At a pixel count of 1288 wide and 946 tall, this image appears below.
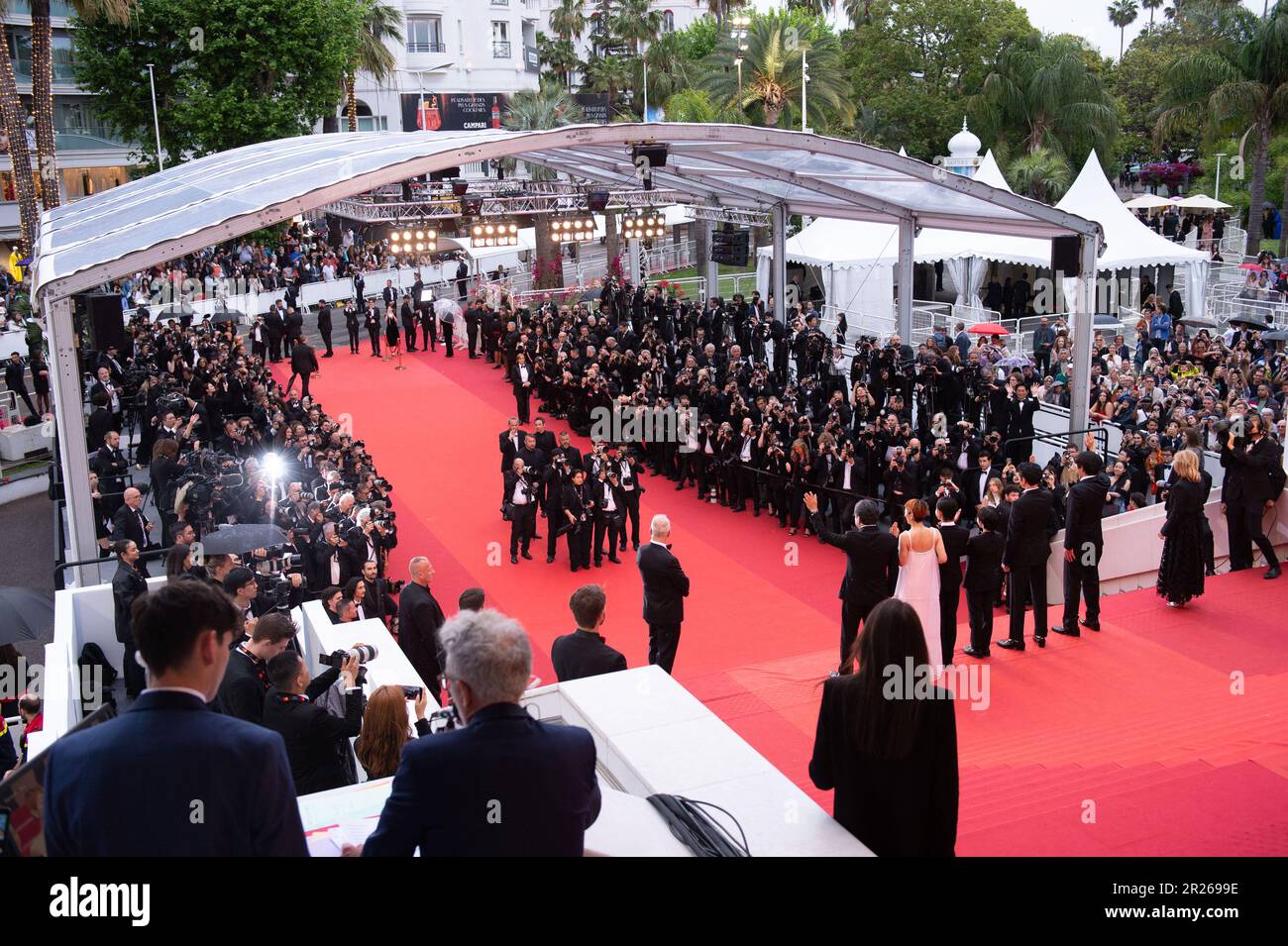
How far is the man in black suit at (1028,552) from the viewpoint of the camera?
1004 cm

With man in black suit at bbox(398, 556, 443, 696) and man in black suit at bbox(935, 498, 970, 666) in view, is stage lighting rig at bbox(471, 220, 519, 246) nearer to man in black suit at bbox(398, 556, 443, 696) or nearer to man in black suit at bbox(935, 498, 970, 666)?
man in black suit at bbox(398, 556, 443, 696)

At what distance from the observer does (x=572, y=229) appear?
27.5 meters

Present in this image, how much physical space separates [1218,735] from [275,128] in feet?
114

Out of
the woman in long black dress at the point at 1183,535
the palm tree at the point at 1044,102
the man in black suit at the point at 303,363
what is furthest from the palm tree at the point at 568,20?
the woman in long black dress at the point at 1183,535

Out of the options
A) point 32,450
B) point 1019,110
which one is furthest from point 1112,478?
point 1019,110

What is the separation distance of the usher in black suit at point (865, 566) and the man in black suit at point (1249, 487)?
14.3 ft

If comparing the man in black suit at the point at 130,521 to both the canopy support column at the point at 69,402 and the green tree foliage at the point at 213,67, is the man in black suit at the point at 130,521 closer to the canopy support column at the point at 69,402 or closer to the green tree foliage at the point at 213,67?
the canopy support column at the point at 69,402

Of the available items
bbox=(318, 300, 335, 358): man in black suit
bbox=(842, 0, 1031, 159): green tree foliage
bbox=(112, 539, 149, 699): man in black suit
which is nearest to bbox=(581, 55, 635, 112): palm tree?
bbox=(842, 0, 1031, 159): green tree foliage

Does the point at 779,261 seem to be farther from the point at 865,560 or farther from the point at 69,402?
the point at 865,560

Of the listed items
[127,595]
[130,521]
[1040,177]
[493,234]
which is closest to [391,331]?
[493,234]

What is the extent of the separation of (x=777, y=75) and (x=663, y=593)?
123ft

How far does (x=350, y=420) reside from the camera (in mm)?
22609

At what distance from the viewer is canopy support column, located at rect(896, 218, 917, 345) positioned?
22.4 meters

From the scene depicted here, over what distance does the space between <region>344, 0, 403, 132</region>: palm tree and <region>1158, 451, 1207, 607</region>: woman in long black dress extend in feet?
117
